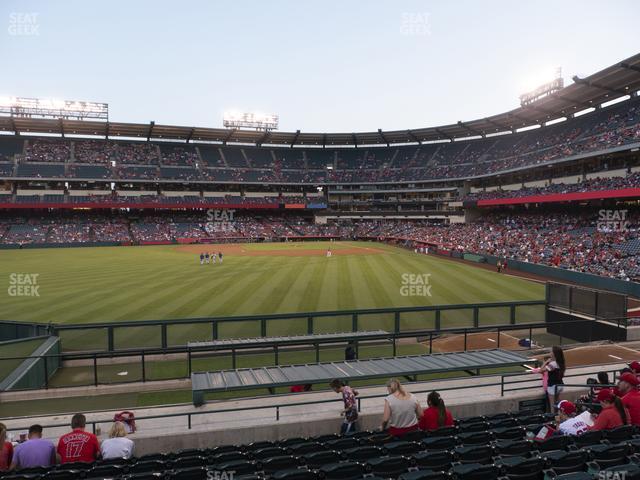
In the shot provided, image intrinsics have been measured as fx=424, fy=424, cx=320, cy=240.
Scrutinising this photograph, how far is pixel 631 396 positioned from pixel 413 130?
8482 centimetres

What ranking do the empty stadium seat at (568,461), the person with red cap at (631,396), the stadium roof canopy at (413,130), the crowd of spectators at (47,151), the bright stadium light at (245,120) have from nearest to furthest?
the empty stadium seat at (568,461)
the person with red cap at (631,396)
the stadium roof canopy at (413,130)
the crowd of spectators at (47,151)
the bright stadium light at (245,120)

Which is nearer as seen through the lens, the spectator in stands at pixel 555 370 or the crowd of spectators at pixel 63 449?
the crowd of spectators at pixel 63 449

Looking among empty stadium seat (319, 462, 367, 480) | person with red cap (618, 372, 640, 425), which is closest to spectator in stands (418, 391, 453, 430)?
empty stadium seat (319, 462, 367, 480)

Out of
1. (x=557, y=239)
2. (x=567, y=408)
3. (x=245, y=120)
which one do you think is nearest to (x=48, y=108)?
(x=245, y=120)

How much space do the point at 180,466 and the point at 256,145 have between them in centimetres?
9274

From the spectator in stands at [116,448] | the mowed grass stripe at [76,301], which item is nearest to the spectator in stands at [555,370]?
the spectator in stands at [116,448]

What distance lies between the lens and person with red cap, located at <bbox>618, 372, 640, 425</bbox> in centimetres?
691

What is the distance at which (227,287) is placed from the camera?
2856cm

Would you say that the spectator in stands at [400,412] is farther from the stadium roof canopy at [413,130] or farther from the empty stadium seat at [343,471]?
the stadium roof canopy at [413,130]

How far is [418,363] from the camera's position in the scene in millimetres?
10922

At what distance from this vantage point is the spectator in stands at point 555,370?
342 inches

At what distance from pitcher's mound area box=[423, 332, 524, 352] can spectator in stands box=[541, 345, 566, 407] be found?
7.40 meters

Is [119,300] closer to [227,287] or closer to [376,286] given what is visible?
[227,287]

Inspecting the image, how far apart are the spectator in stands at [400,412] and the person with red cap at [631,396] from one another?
3447mm
